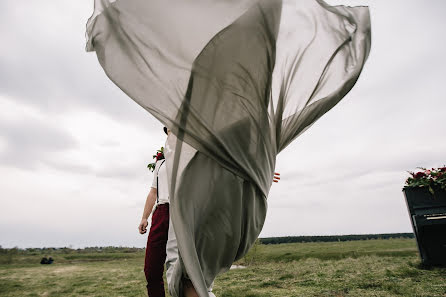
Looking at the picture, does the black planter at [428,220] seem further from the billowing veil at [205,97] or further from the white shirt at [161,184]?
the billowing veil at [205,97]

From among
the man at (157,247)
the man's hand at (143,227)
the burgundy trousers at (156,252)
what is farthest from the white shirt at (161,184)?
the man's hand at (143,227)

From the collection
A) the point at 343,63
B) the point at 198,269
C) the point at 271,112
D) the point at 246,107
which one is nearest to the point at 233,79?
the point at 246,107

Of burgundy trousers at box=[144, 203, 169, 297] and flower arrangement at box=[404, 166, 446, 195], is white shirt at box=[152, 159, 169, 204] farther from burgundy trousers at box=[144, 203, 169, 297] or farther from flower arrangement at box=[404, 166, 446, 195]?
flower arrangement at box=[404, 166, 446, 195]

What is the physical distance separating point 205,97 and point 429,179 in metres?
6.29

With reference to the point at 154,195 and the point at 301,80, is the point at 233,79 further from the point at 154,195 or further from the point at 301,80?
the point at 154,195

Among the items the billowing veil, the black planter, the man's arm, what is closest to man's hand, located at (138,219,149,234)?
the man's arm

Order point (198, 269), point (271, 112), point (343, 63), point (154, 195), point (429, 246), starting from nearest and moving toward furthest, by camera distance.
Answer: point (198, 269) → point (271, 112) → point (343, 63) → point (154, 195) → point (429, 246)

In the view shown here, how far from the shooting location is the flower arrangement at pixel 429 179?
589cm

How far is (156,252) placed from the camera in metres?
2.60

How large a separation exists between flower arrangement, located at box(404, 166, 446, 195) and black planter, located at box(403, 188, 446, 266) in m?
0.08

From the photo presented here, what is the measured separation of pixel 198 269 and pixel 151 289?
1458 mm

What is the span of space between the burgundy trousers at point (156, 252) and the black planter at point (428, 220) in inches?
209

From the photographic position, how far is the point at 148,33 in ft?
4.89

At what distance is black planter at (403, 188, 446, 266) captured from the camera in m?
5.79
